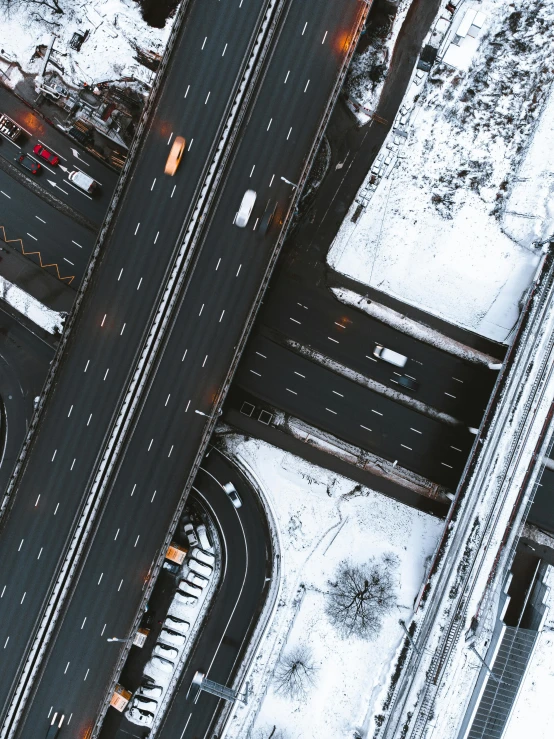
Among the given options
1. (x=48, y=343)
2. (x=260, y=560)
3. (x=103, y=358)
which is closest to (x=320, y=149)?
(x=103, y=358)

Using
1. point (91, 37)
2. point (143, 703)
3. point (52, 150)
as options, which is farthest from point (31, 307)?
point (143, 703)

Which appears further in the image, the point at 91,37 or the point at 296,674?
the point at 91,37

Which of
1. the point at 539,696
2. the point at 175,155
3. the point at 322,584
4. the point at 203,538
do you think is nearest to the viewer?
the point at 175,155

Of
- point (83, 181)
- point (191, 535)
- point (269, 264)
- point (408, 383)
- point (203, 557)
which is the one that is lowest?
point (203, 557)

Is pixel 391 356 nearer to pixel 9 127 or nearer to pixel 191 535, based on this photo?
pixel 191 535

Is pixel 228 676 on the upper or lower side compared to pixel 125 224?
lower

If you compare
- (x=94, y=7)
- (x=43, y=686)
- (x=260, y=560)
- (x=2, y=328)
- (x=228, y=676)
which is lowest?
(x=43, y=686)

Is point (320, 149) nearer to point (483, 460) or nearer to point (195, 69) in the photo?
point (195, 69)

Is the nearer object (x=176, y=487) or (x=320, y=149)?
(x=176, y=487)
